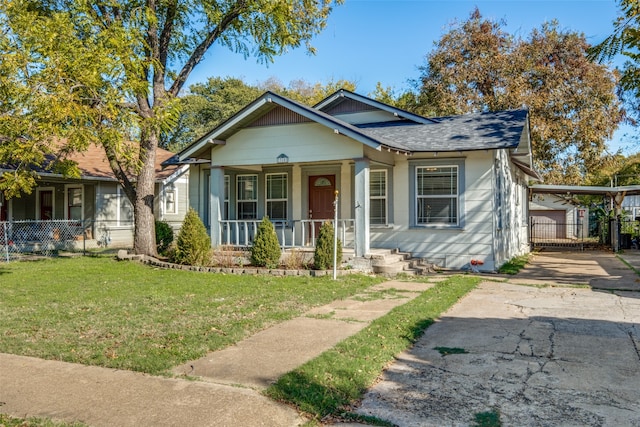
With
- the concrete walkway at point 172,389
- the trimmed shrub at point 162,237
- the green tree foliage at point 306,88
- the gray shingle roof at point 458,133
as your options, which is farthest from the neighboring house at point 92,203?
the green tree foliage at point 306,88

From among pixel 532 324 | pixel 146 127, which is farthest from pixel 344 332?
pixel 146 127

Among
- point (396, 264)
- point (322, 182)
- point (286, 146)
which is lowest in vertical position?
point (396, 264)

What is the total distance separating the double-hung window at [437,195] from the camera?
1365 centimetres

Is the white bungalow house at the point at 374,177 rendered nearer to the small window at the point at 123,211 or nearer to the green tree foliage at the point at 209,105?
the small window at the point at 123,211

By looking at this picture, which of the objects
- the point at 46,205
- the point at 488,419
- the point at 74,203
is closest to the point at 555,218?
the point at 74,203

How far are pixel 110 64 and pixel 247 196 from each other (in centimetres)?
724

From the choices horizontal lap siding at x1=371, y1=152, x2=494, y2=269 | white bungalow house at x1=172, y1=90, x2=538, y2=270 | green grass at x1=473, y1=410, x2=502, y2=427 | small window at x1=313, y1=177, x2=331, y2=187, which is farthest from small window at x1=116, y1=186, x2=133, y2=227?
green grass at x1=473, y1=410, x2=502, y2=427

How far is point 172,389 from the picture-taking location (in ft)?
14.6

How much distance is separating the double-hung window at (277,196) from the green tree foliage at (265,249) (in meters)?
3.35

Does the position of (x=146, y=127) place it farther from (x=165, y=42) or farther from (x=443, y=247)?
(x=443, y=247)

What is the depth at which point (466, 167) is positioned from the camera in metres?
13.4

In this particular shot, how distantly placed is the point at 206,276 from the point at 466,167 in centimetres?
760

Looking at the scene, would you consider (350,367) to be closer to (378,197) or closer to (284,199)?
(378,197)

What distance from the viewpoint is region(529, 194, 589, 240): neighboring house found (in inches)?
1325
